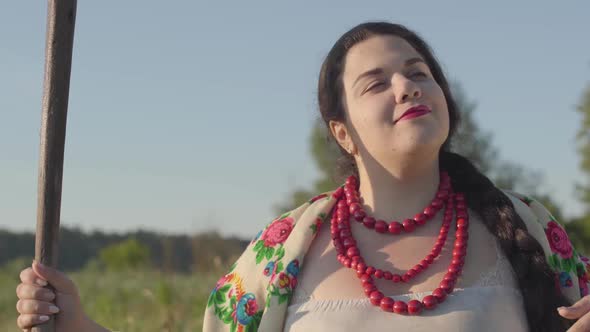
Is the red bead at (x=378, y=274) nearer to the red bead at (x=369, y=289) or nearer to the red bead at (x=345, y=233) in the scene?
the red bead at (x=369, y=289)

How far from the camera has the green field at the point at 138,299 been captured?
18.6ft

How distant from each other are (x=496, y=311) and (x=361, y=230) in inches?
21.5

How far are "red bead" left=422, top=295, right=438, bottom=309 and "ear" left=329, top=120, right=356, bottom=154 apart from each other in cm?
66

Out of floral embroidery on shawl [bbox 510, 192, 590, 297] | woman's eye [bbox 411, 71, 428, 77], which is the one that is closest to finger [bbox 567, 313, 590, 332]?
floral embroidery on shawl [bbox 510, 192, 590, 297]

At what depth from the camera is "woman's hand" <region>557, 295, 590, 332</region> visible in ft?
8.35

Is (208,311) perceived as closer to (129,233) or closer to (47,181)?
(47,181)

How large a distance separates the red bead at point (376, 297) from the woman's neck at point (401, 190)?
0.32 meters

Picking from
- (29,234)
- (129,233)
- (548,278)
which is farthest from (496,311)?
(129,233)

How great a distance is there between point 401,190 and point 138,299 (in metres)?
5.79

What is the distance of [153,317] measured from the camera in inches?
255

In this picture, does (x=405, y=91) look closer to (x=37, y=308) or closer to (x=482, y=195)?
(x=482, y=195)

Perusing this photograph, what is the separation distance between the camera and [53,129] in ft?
8.57

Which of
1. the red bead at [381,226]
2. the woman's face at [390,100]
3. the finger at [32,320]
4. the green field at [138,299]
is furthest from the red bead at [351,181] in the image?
the green field at [138,299]

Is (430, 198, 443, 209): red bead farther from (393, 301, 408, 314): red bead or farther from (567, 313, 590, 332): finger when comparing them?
(567, 313, 590, 332): finger
